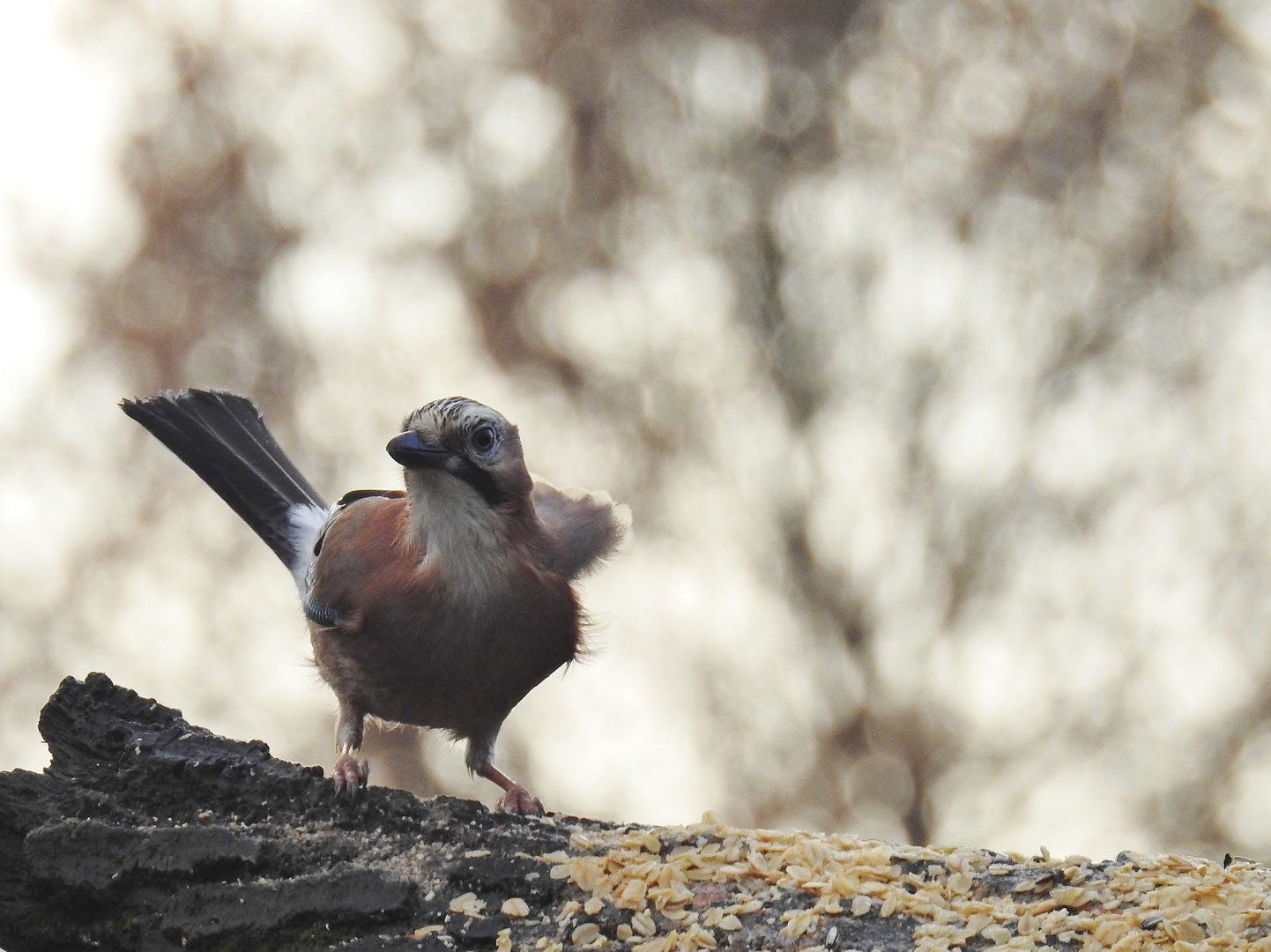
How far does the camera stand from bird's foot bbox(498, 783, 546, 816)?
3.74m

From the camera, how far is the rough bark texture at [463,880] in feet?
9.11

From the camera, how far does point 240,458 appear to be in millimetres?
4875

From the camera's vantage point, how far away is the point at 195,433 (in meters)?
4.81

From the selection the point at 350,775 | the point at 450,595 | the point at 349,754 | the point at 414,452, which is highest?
the point at 414,452

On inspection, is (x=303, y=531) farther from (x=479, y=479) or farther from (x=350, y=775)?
(x=350, y=775)

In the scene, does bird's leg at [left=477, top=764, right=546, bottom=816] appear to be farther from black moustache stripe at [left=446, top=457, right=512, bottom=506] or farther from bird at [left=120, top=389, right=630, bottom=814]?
black moustache stripe at [left=446, top=457, right=512, bottom=506]

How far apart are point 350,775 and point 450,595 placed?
1.97 ft

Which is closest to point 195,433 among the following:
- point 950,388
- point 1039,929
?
point 1039,929

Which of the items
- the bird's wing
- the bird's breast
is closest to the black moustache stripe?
the bird's breast

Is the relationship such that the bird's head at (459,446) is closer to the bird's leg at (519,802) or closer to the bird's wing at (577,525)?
the bird's wing at (577,525)

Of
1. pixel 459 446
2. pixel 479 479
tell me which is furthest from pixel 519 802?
pixel 459 446

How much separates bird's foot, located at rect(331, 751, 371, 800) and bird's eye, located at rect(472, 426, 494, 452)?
2.99 ft

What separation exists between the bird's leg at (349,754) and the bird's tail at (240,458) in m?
0.86

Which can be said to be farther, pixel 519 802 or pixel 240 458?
pixel 240 458
